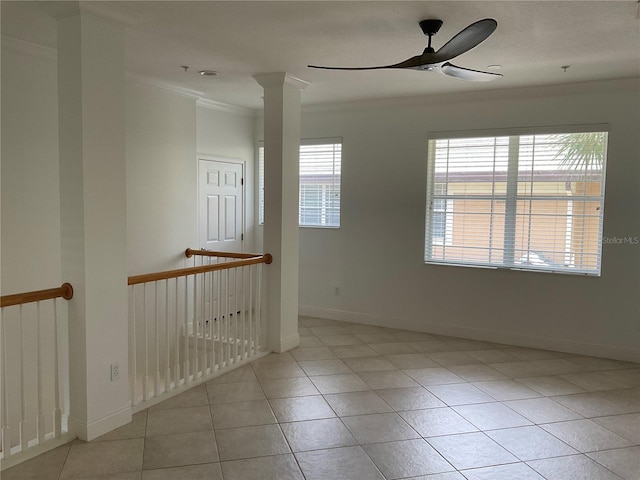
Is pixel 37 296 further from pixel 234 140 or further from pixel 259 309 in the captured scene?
pixel 234 140

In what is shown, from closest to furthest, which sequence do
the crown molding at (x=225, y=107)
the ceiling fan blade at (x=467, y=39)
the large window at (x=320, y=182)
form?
the ceiling fan blade at (x=467, y=39) → the crown molding at (x=225, y=107) → the large window at (x=320, y=182)

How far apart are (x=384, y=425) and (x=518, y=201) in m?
2.91

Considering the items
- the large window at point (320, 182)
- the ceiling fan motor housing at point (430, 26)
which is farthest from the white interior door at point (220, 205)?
the ceiling fan motor housing at point (430, 26)

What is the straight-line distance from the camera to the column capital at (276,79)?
4.35 metres

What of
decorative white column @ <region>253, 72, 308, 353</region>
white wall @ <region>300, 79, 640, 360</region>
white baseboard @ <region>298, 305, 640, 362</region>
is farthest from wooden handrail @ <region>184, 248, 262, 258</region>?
white baseboard @ <region>298, 305, 640, 362</region>

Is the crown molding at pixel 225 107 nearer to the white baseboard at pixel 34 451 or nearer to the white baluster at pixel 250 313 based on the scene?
the white baluster at pixel 250 313

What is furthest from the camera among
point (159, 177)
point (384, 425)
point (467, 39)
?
point (159, 177)

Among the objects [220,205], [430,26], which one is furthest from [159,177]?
[430,26]

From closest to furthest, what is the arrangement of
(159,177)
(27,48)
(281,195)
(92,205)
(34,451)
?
(34,451)
(92,205)
(27,48)
(281,195)
(159,177)

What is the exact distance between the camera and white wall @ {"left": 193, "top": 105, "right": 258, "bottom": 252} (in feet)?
18.5

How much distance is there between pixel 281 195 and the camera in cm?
450

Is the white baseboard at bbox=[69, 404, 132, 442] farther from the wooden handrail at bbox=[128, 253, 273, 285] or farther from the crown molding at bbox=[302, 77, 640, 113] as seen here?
the crown molding at bbox=[302, 77, 640, 113]

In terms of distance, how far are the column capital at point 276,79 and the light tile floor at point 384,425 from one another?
2514 mm

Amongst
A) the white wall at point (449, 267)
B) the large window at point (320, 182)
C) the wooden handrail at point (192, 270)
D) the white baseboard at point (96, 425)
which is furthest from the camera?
the large window at point (320, 182)
